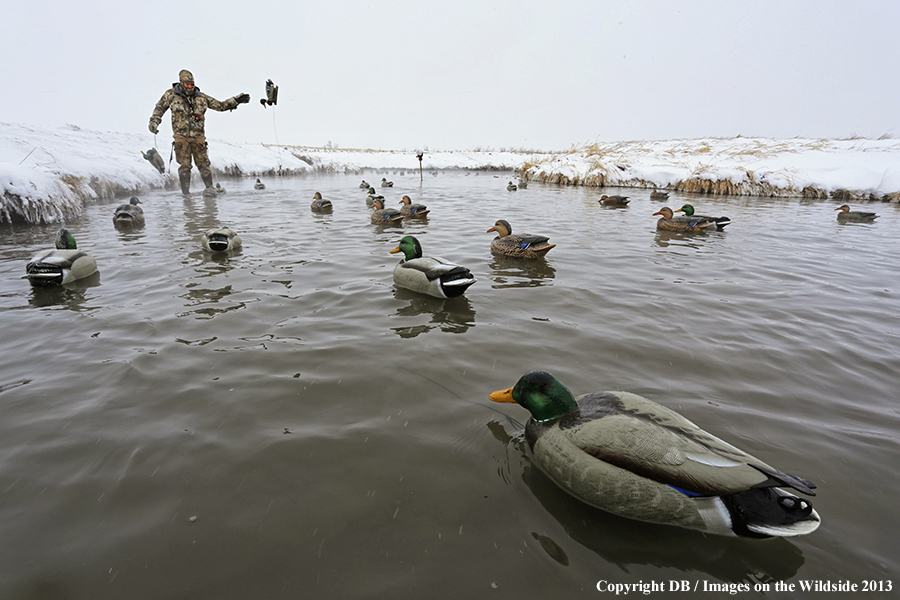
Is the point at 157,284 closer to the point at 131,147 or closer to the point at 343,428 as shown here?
the point at 343,428

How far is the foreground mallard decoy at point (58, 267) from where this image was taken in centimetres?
552

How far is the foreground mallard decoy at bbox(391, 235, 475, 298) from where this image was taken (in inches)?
210

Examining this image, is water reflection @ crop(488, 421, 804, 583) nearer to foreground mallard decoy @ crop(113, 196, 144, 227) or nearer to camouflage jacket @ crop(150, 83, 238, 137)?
foreground mallard decoy @ crop(113, 196, 144, 227)

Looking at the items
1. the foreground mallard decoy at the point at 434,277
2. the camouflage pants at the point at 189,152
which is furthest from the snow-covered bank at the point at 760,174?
the foreground mallard decoy at the point at 434,277

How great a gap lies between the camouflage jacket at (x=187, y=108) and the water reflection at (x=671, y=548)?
17.6 meters

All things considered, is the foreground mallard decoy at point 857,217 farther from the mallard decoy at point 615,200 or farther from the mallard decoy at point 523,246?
the mallard decoy at point 523,246

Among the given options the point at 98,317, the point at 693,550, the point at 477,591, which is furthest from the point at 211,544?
the point at 98,317

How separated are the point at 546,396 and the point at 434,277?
2999 millimetres

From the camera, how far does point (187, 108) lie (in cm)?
1468

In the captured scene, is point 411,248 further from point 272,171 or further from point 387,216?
point 272,171

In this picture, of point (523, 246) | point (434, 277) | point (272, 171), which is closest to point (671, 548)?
point (434, 277)

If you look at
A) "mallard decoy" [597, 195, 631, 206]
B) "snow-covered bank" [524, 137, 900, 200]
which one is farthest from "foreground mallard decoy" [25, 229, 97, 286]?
"snow-covered bank" [524, 137, 900, 200]

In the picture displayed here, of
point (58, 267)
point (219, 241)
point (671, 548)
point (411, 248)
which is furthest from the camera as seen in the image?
point (219, 241)

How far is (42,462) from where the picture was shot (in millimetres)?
2582
